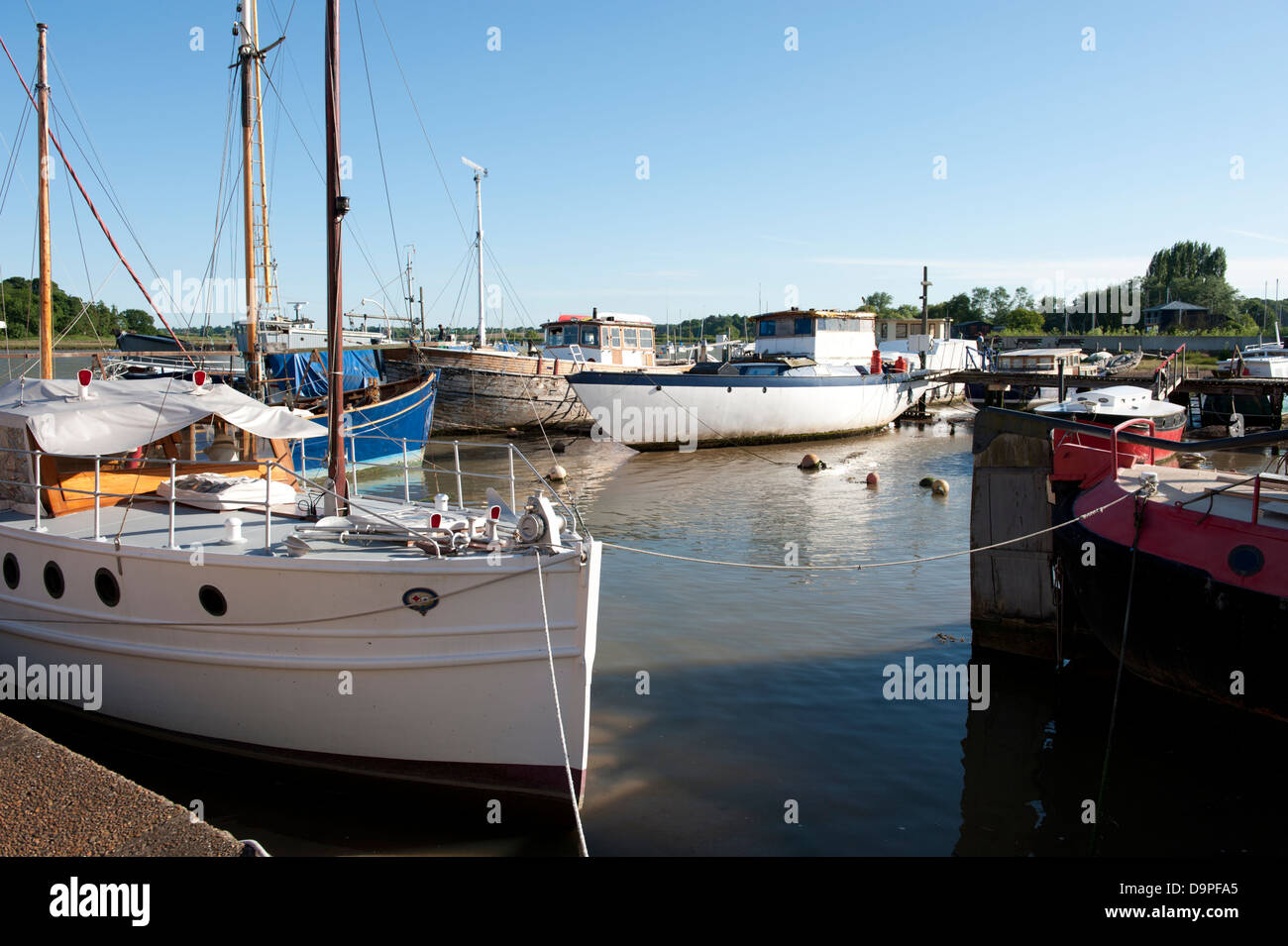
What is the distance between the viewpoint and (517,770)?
621cm

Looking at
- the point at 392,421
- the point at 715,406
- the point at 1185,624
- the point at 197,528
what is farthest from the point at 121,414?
the point at 715,406

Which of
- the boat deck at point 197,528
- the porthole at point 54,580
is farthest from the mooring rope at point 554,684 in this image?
the porthole at point 54,580

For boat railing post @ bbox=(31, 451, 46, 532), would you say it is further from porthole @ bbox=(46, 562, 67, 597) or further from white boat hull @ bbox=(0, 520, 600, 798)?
white boat hull @ bbox=(0, 520, 600, 798)

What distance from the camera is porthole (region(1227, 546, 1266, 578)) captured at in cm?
615

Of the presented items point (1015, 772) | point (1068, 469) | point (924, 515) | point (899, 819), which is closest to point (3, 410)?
point (899, 819)

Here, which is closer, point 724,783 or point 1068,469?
point 724,783

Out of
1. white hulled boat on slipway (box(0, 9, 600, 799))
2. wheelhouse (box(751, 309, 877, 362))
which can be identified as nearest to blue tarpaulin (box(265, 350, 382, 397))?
wheelhouse (box(751, 309, 877, 362))

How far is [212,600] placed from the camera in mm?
6551

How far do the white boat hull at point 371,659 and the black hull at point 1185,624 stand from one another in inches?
185

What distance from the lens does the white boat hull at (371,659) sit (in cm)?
596
